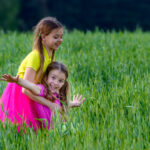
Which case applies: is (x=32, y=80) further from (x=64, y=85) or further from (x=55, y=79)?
(x=64, y=85)

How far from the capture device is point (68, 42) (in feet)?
21.8

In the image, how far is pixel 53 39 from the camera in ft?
11.8

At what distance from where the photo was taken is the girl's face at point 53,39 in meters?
3.60

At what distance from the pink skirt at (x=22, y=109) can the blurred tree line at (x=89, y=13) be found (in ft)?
81.3

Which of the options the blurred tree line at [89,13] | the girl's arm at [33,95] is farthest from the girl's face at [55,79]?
the blurred tree line at [89,13]

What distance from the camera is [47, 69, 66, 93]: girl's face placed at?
352cm

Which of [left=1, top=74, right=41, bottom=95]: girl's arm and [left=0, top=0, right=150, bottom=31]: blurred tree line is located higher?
[left=0, top=0, right=150, bottom=31]: blurred tree line

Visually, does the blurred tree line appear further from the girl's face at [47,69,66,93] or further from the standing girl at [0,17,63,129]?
the girl's face at [47,69,66,93]

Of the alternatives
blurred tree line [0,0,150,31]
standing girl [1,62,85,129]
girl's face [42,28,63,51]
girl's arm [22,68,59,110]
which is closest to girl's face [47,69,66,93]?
standing girl [1,62,85,129]

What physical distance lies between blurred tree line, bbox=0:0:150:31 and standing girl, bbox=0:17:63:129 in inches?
969

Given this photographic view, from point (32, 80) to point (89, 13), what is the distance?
26889 millimetres

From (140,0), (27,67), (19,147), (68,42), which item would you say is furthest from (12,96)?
(140,0)

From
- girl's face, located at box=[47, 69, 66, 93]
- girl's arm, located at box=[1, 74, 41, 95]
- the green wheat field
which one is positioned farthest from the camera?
girl's face, located at box=[47, 69, 66, 93]

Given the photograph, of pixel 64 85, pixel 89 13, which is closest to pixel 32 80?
pixel 64 85
